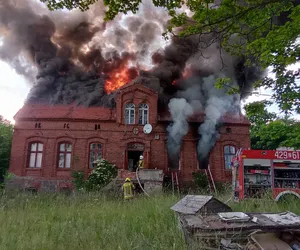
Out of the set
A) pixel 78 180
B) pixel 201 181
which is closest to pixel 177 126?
pixel 201 181

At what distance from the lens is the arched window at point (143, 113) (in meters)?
19.4

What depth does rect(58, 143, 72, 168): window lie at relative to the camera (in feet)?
61.0

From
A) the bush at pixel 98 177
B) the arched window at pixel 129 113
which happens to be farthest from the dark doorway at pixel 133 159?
the arched window at pixel 129 113

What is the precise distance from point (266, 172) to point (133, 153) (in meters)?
11.1

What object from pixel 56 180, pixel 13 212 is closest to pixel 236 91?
pixel 13 212

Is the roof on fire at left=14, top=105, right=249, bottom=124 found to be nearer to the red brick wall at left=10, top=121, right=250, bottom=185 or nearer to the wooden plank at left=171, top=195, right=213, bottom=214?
the red brick wall at left=10, top=121, right=250, bottom=185

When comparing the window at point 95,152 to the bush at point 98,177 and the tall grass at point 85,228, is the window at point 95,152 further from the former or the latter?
the tall grass at point 85,228

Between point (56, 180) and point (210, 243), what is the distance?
16.2m

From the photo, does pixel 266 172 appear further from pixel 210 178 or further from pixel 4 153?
pixel 4 153

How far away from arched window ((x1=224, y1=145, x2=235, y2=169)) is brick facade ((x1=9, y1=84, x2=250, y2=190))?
32cm

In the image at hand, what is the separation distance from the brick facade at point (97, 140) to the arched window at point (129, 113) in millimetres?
346

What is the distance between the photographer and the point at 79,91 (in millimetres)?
21875

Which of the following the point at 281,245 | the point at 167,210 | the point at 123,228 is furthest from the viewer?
the point at 167,210

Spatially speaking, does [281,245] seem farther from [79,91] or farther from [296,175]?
[79,91]
